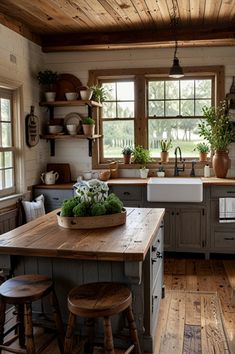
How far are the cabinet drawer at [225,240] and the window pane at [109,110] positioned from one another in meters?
2.14

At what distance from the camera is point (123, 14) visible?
450cm

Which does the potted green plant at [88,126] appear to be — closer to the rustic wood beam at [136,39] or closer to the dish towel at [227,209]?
the rustic wood beam at [136,39]

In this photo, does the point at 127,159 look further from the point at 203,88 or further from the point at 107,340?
the point at 107,340

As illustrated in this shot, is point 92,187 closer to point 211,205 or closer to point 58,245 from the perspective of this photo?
point 58,245

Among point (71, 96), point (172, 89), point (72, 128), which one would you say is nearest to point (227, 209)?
point (172, 89)

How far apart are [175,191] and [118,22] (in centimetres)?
209

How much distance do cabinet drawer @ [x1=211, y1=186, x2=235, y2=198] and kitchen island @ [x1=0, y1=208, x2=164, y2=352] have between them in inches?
79.9

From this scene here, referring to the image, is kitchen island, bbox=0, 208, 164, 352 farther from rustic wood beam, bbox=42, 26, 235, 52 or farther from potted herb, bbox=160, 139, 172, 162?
rustic wood beam, bbox=42, 26, 235, 52

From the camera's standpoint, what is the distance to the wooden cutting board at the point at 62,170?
18.5 feet

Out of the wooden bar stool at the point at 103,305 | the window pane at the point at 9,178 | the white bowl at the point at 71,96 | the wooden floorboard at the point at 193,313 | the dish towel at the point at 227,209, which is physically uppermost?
the white bowl at the point at 71,96

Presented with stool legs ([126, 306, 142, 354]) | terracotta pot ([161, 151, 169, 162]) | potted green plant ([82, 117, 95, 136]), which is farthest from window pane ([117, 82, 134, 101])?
stool legs ([126, 306, 142, 354])

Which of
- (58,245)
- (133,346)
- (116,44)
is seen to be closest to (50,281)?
(58,245)

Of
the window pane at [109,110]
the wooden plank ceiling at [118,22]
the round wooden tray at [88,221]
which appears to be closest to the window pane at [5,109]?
the wooden plank ceiling at [118,22]

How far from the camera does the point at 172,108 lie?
18.2ft
